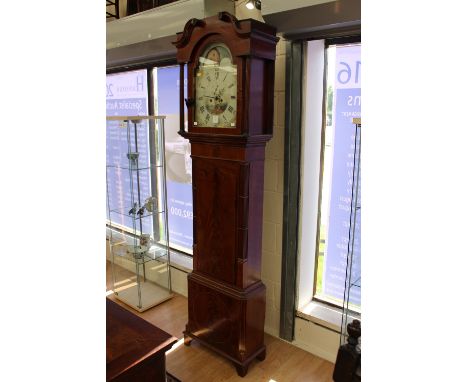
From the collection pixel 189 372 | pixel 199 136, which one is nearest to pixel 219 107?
pixel 199 136

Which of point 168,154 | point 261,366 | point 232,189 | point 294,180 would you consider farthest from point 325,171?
point 168,154

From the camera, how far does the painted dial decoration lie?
5.89 feet

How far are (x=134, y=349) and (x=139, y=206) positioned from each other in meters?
1.83

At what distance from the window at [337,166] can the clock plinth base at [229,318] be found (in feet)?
1.54

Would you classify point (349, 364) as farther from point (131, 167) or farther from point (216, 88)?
point (131, 167)

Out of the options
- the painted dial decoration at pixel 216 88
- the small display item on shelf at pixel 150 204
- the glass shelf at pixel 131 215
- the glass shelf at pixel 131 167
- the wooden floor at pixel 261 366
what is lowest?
the wooden floor at pixel 261 366

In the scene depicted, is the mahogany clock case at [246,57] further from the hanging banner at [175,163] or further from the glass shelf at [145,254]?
the glass shelf at [145,254]

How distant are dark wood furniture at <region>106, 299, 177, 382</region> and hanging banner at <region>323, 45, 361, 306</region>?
0.98 meters

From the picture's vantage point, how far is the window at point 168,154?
9.34 ft

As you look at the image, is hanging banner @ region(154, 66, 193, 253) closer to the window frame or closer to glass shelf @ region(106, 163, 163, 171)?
glass shelf @ region(106, 163, 163, 171)

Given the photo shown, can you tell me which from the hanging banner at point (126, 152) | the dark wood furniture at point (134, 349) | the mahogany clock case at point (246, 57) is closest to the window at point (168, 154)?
the hanging banner at point (126, 152)

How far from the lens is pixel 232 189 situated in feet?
6.22

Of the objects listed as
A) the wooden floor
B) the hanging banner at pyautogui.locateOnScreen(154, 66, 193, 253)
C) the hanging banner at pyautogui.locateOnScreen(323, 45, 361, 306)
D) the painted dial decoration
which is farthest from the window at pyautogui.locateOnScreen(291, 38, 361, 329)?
the hanging banner at pyautogui.locateOnScreen(154, 66, 193, 253)
